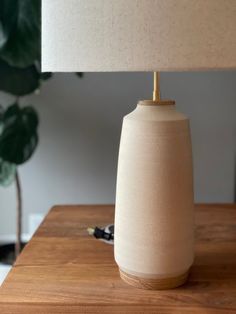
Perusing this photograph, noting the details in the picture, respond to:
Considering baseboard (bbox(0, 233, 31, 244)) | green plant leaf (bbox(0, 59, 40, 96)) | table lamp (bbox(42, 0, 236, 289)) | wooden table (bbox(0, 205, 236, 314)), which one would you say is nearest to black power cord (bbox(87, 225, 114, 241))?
wooden table (bbox(0, 205, 236, 314))

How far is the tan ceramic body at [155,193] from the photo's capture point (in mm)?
572

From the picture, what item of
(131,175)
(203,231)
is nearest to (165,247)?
(131,175)

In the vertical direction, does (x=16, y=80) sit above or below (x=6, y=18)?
below

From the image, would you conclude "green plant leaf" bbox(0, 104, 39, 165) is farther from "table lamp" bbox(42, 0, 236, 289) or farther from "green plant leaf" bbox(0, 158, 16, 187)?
"table lamp" bbox(42, 0, 236, 289)

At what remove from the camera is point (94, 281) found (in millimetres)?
640

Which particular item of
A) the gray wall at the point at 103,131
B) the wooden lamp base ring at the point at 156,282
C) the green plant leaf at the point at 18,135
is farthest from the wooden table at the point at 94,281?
the gray wall at the point at 103,131

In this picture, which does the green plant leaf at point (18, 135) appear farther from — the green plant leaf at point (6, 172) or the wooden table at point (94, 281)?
the wooden table at point (94, 281)

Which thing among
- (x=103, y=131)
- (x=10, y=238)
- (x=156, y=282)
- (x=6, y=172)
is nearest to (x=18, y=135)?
(x=6, y=172)

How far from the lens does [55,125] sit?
1.42 metres

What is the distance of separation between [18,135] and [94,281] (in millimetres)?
587

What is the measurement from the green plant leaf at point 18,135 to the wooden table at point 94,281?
0.30 meters

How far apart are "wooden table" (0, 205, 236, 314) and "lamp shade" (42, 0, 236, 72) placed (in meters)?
0.32

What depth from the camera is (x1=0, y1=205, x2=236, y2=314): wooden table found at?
0.58m

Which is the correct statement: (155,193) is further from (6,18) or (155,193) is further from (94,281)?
(6,18)
